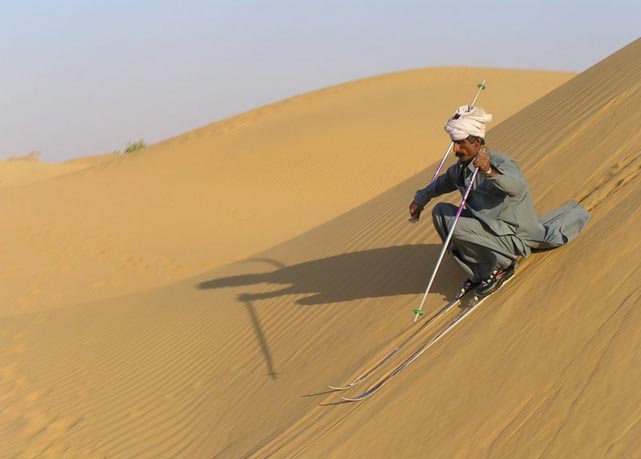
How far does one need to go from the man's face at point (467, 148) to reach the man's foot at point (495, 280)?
799 mm

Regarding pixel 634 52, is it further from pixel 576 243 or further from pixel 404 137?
pixel 404 137

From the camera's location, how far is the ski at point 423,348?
4.96 meters

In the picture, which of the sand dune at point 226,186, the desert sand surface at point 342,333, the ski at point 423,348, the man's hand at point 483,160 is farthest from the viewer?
the sand dune at point 226,186

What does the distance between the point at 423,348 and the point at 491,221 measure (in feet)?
3.21

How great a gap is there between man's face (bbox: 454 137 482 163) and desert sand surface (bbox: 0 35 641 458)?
35.1 inches

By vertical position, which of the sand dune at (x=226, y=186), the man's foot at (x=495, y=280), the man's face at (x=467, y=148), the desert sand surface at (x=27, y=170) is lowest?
the man's foot at (x=495, y=280)

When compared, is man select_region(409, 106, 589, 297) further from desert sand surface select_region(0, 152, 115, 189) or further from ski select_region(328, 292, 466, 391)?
desert sand surface select_region(0, 152, 115, 189)

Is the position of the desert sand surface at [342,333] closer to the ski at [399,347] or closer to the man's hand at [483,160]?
the ski at [399,347]

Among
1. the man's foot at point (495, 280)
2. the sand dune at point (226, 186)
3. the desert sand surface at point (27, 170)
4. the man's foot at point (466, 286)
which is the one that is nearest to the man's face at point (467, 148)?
the man's foot at point (495, 280)

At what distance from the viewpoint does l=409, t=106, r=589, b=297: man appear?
5.05 m

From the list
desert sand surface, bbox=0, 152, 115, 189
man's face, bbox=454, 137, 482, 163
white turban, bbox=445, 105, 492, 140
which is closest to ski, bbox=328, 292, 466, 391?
man's face, bbox=454, 137, 482, 163

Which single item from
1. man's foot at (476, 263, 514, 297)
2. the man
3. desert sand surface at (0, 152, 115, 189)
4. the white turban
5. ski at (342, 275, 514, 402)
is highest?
desert sand surface at (0, 152, 115, 189)

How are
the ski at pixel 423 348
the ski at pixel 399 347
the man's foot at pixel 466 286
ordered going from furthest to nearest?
the man's foot at pixel 466 286 < the ski at pixel 399 347 < the ski at pixel 423 348

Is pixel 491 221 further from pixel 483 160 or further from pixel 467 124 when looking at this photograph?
pixel 467 124
